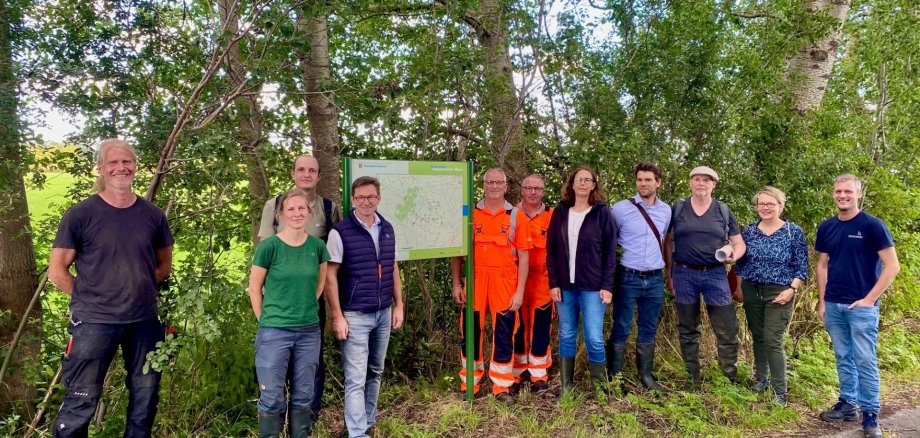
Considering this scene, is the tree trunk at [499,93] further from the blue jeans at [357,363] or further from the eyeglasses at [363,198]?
the blue jeans at [357,363]

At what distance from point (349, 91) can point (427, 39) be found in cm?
110

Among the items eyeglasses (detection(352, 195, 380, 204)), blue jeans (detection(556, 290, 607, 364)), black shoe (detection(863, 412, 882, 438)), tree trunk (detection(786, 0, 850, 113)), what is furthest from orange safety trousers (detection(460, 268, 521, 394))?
tree trunk (detection(786, 0, 850, 113))

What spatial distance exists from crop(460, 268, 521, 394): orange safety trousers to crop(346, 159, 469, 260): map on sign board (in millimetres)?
364

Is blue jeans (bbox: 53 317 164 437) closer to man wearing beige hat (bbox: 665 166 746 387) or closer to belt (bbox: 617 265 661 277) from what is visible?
belt (bbox: 617 265 661 277)

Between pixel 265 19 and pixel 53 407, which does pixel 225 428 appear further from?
pixel 265 19

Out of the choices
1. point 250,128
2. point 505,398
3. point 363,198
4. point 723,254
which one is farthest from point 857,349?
point 250,128

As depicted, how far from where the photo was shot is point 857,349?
167 inches

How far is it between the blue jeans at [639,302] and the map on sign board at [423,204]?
1.47m

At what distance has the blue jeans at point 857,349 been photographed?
4168 mm

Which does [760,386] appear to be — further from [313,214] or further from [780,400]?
[313,214]

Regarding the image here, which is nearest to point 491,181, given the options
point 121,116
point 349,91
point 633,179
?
point 349,91

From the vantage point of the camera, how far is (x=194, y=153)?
11.3ft

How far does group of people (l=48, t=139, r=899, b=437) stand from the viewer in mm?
3102

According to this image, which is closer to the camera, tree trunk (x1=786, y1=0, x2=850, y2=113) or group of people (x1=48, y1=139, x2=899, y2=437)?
group of people (x1=48, y1=139, x2=899, y2=437)
